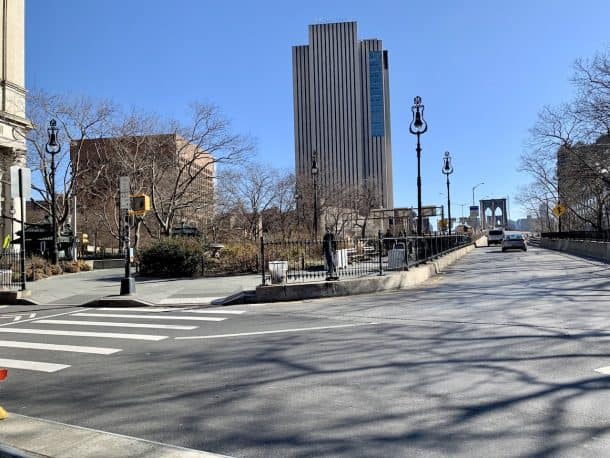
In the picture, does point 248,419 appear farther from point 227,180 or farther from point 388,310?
point 227,180

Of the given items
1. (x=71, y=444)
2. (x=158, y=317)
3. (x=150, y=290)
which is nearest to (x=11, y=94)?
(x=150, y=290)

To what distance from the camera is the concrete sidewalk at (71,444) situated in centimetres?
430

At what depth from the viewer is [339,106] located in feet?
411

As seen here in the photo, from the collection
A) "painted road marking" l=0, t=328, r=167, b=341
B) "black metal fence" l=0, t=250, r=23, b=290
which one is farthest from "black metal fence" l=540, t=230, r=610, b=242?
"black metal fence" l=0, t=250, r=23, b=290

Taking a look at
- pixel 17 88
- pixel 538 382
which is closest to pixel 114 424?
pixel 538 382

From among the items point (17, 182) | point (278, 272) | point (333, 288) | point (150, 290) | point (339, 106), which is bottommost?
point (150, 290)

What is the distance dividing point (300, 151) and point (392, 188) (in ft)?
124

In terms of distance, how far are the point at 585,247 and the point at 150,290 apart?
108 ft

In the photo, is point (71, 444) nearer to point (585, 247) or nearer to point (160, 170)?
point (160, 170)

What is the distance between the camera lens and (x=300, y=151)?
11438cm

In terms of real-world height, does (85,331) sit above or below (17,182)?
below

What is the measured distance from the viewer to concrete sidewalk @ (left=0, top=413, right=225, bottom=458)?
4.30 m

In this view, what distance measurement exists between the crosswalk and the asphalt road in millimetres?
106

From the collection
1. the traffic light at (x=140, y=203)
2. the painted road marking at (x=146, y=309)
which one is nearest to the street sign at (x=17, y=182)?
the traffic light at (x=140, y=203)
